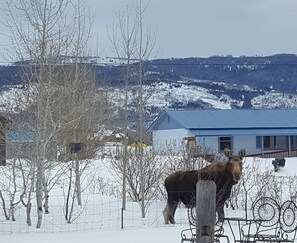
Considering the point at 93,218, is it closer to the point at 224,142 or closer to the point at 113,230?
the point at 113,230

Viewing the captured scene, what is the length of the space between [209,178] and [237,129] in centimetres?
4068

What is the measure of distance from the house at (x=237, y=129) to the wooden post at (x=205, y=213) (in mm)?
46970

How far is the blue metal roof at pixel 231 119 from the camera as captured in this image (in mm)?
57438

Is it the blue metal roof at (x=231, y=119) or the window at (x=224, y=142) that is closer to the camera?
the blue metal roof at (x=231, y=119)

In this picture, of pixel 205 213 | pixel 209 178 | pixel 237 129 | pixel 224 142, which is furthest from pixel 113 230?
pixel 224 142

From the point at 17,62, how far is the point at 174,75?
9329cm

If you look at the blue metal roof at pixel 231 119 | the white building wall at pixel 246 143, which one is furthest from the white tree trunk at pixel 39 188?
the white building wall at pixel 246 143

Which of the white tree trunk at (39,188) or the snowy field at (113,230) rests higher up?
the white tree trunk at (39,188)

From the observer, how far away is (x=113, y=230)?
16250mm

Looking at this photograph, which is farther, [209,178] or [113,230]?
[209,178]

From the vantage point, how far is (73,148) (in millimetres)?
18609

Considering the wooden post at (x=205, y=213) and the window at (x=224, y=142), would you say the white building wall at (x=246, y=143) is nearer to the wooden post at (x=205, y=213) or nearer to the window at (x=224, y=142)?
the window at (x=224, y=142)

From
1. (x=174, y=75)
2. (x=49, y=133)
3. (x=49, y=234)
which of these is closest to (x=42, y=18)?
(x=49, y=133)

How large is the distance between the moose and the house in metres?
37.5
